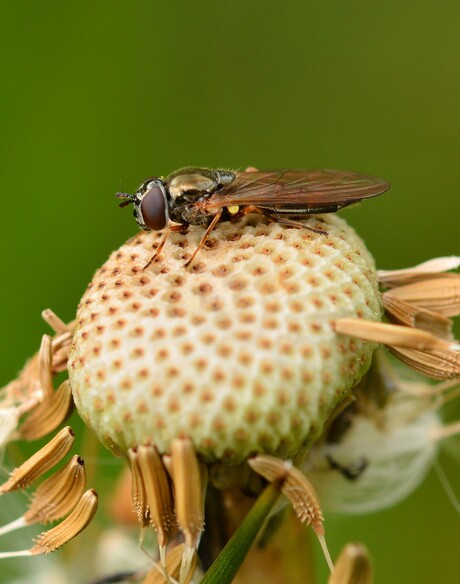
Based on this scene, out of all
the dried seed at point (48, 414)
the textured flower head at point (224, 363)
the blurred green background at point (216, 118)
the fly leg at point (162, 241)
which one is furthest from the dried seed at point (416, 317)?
the blurred green background at point (216, 118)

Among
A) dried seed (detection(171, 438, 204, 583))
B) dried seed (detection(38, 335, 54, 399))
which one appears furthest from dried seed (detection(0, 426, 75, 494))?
dried seed (detection(171, 438, 204, 583))

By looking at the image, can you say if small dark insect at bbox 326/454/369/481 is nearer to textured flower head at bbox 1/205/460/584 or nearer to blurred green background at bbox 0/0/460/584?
textured flower head at bbox 1/205/460/584

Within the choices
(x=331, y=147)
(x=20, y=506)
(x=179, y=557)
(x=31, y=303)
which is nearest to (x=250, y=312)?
(x=179, y=557)

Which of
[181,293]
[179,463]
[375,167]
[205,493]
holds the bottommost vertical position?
[375,167]

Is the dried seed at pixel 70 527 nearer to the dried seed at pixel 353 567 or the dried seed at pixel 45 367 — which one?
the dried seed at pixel 45 367

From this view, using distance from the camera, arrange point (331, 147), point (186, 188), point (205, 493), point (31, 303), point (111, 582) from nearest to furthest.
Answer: point (205, 493), point (186, 188), point (111, 582), point (31, 303), point (331, 147)

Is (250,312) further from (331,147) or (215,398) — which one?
(331,147)
